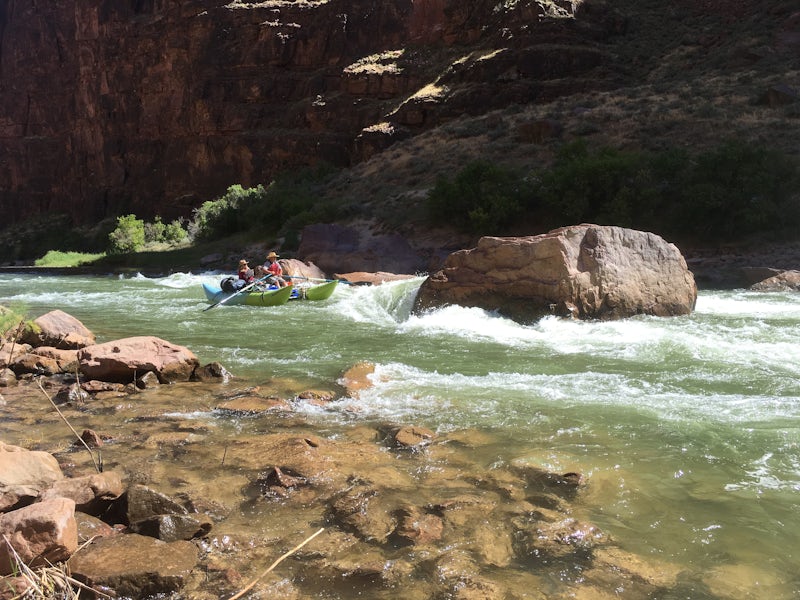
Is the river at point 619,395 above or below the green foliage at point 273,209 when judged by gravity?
above

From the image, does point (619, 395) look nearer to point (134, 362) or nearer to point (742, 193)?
point (134, 362)

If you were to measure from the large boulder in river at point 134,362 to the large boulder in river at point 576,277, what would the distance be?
5.33m

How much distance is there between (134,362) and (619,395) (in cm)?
520

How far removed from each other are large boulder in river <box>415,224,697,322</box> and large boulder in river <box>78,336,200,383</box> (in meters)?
5.33

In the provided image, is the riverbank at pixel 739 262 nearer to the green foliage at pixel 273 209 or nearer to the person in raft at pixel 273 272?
the person in raft at pixel 273 272

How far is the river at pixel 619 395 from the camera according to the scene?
12.5ft

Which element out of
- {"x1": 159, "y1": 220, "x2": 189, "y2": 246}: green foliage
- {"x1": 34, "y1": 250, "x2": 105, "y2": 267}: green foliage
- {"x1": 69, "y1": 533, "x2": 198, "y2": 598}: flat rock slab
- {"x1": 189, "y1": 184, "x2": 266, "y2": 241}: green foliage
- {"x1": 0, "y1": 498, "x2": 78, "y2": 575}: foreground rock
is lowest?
{"x1": 34, "y1": 250, "x2": 105, "y2": 267}: green foliage

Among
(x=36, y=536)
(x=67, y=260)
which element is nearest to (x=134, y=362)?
(x=36, y=536)

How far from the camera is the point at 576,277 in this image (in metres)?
10.7

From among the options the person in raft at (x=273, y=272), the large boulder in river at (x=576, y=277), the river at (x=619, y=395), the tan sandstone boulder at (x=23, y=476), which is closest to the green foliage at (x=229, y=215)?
the person in raft at (x=273, y=272)

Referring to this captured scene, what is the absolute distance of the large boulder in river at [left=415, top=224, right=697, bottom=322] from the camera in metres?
10.7

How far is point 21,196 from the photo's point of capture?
2441 inches

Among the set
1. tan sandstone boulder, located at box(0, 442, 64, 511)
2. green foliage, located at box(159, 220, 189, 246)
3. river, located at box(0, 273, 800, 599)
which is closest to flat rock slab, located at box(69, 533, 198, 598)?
tan sandstone boulder, located at box(0, 442, 64, 511)

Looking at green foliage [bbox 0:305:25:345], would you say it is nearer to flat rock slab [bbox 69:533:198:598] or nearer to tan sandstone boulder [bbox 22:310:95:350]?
tan sandstone boulder [bbox 22:310:95:350]
